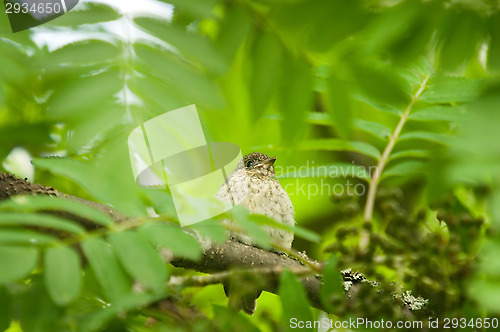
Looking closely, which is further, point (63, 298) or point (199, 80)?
point (199, 80)

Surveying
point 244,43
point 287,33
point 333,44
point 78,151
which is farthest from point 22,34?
point 333,44

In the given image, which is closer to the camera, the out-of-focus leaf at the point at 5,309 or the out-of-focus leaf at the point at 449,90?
the out-of-focus leaf at the point at 5,309

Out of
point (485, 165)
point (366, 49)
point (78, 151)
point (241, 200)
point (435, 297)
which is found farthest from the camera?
point (241, 200)

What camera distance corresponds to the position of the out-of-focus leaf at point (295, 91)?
1664 mm

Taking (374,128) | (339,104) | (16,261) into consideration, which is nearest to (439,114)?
(374,128)

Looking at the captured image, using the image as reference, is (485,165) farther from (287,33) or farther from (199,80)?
(199,80)

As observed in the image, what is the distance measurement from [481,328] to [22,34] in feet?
6.02

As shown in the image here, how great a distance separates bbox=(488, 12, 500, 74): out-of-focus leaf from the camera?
52.5 inches

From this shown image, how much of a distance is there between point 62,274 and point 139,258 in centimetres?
22

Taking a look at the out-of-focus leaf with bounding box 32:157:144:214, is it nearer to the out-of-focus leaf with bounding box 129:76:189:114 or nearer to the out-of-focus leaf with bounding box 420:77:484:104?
the out-of-focus leaf with bounding box 129:76:189:114

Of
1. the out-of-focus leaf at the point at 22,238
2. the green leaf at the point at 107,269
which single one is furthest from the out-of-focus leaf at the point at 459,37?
the out-of-focus leaf at the point at 22,238

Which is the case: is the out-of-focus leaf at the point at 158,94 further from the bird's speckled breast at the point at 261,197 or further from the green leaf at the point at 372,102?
the bird's speckled breast at the point at 261,197

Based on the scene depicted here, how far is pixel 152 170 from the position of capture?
168 cm

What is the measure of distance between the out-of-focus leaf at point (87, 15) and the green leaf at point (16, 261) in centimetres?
63
